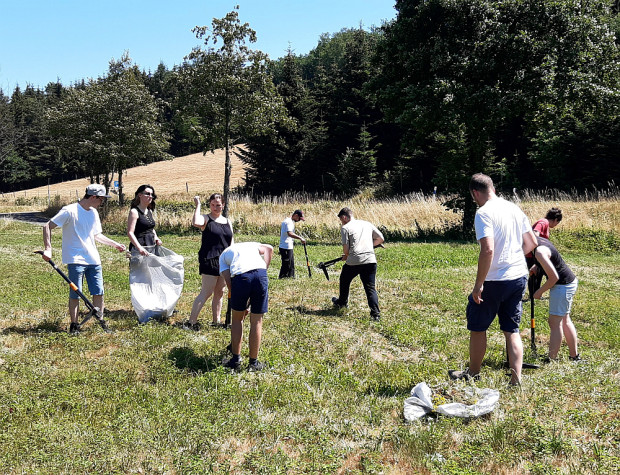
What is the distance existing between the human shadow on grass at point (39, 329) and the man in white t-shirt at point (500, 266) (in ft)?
19.7

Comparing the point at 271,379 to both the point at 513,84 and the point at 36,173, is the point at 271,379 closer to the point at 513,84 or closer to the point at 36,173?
the point at 513,84

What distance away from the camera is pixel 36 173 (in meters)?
83.1

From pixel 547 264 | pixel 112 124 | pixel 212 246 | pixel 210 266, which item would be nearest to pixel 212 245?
pixel 212 246

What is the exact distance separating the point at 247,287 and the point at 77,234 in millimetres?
3051

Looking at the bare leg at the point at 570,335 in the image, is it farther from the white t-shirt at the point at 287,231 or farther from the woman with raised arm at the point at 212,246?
the white t-shirt at the point at 287,231

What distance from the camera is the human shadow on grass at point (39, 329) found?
7203mm

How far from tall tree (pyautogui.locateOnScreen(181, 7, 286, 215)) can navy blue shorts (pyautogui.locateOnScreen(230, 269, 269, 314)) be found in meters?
18.9

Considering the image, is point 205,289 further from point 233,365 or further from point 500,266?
point 500,266

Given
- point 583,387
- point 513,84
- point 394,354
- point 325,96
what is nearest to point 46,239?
point 394,354

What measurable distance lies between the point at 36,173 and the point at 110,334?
291 ft

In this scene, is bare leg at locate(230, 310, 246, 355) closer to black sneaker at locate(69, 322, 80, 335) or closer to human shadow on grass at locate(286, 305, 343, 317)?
black sneaker at locate(69, 322, 80, 335)

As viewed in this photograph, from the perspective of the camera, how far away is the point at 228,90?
23.4 meters

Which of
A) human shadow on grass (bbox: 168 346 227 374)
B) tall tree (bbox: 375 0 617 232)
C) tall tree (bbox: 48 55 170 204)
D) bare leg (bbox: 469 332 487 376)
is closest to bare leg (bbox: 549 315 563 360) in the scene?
bare leg (bbox: 469 332 487 376)

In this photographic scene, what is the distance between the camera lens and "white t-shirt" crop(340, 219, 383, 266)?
839 cm
